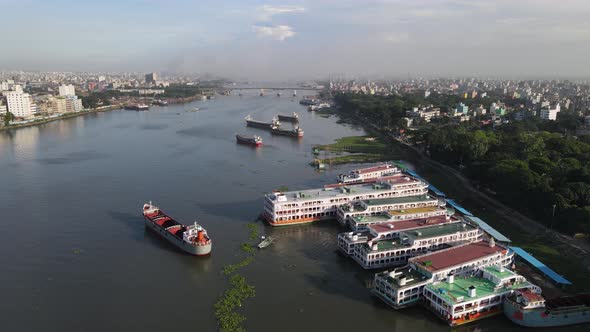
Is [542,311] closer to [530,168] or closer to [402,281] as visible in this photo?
[402,281]

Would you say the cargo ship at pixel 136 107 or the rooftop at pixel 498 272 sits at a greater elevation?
the cargo ship at pixel 136 107

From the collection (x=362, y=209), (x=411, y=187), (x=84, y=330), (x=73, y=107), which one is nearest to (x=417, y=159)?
(x=411, y=187)

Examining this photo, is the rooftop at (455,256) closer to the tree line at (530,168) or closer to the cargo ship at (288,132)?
the tree line at (530,168)

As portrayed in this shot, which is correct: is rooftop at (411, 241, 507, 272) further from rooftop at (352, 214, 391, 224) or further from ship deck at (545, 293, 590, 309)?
rooftop at (352, 214, 391, 224)

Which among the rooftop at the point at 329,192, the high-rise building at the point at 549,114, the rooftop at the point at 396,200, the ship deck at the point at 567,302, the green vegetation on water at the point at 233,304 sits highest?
the high-rise building at the point at 549,114

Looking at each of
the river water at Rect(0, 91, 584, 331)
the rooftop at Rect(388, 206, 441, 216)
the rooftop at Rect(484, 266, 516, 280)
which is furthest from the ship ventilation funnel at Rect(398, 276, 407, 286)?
the rooftop at Rect(388, 206, 441, 216)

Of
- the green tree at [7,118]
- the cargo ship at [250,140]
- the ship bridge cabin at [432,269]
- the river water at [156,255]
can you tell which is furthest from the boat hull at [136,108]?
the ship bridge cabin at [432,269]

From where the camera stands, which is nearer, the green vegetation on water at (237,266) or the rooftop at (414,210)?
the green vegetation on water at (237,266)

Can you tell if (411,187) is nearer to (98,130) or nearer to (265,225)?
(265,225)
